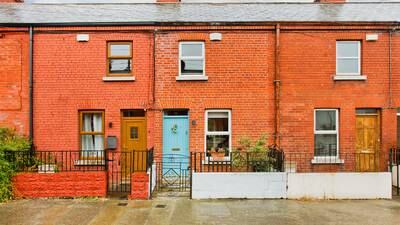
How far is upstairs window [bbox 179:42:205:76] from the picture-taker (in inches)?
529

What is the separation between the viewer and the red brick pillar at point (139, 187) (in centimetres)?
1024

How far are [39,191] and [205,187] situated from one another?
487 centimetres

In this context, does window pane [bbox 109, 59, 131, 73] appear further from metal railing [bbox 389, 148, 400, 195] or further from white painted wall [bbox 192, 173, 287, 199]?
metal railing [bbox 389, 148, 400, 195]

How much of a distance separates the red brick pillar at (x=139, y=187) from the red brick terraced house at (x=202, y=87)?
9.56 ft

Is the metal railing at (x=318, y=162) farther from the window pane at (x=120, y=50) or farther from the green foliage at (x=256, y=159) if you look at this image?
the window pane at (x=120, y=50)

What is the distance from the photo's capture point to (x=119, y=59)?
1351 centimetres

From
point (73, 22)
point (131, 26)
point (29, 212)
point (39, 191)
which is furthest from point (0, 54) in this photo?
point (29, 212)

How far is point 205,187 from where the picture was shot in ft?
33.9

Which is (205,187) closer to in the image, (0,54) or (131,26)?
(131,26)

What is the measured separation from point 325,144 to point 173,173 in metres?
5.87

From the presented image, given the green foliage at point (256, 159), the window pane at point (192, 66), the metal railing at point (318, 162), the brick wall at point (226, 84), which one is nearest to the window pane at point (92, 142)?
the brick wall at point (226, 84)

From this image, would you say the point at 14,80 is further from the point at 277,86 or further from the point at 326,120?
the point at 326,120

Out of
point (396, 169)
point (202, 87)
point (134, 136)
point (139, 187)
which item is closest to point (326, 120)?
point (396, 169)

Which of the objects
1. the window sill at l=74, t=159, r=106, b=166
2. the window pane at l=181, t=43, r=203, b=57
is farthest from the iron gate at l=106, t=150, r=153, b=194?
the window pane at l=181, t=43, r=203, b=57
